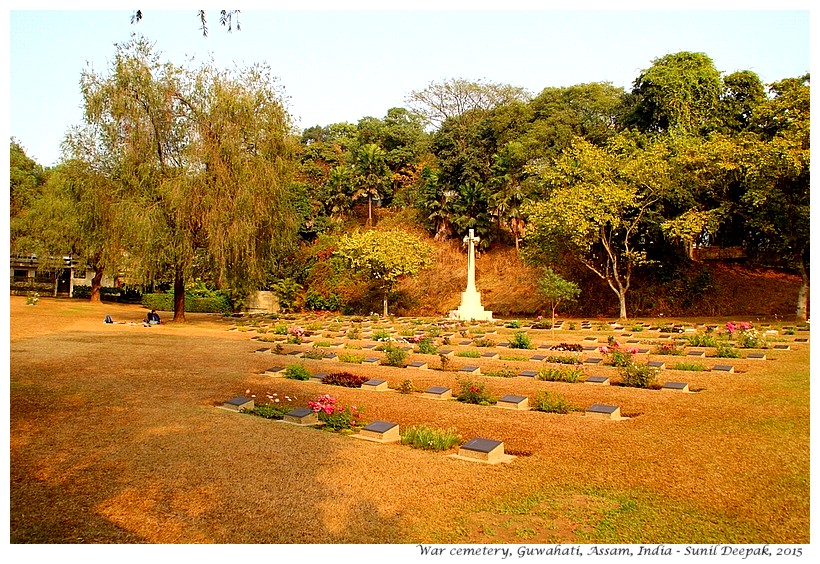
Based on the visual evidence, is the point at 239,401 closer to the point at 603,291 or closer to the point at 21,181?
the point at 603,291

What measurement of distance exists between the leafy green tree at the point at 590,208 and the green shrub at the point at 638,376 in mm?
15893

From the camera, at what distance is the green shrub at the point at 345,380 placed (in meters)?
11.5

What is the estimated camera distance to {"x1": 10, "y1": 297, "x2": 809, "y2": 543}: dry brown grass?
481 cm

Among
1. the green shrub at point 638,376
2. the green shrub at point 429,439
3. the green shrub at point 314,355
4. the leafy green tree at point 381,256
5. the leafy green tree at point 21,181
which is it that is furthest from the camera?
the leafy green tree at point 21,181

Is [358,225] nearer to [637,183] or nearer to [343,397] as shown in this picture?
[637,183]

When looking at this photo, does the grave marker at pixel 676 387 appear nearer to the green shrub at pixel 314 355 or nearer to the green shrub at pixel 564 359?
the green shrub at pixel 564 359

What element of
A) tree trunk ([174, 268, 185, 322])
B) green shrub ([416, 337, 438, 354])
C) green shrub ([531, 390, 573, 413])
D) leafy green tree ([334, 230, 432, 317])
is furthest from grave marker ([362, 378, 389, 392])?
leafy green tree ([334, 230, 432, 317])

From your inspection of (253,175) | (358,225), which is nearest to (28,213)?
(358,225)

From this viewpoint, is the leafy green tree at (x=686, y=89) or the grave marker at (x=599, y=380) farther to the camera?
the leafy green tree at (x=686, y=89)

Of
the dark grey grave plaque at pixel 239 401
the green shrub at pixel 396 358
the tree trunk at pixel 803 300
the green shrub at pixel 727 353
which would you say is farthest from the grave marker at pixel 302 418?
the tree trunk at pixel 803 300

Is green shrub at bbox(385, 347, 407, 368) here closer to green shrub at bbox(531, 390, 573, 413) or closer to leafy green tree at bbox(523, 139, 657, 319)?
green shrub at bbox(531, 390, 573, 413)

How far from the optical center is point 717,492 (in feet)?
18.1

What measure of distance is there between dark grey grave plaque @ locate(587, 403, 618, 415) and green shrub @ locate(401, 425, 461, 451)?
2.61 meters

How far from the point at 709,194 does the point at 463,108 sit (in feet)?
77.2
